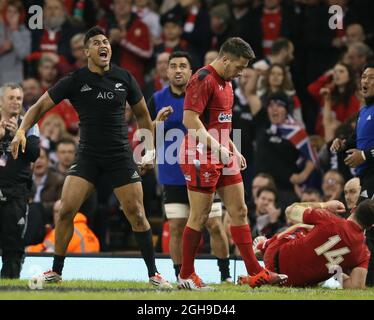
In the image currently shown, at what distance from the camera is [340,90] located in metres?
15.5

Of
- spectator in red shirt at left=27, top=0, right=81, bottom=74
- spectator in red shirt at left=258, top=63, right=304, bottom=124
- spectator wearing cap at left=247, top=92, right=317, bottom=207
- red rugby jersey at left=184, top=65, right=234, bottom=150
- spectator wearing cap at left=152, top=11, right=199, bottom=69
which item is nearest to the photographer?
red rugby jersey at left=184, top=65, right=234, bottom=150

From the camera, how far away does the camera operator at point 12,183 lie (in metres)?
11.8

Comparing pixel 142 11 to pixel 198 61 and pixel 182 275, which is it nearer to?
pixel 198 61

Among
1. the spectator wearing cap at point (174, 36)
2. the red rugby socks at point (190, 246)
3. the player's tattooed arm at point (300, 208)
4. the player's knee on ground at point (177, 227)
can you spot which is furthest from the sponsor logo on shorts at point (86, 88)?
the spectator wearing cap at point (174, 36)

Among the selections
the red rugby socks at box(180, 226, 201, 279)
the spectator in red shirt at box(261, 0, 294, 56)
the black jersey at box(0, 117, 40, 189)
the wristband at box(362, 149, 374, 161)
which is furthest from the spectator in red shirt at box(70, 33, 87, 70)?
the red rugby socks at box(180, 226, 201, 279)

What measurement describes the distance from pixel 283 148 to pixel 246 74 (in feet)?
4.09

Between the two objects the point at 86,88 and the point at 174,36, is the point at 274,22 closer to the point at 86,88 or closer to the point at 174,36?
the point at 174,36

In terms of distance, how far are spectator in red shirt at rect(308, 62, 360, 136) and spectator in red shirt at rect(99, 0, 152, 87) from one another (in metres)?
3.05

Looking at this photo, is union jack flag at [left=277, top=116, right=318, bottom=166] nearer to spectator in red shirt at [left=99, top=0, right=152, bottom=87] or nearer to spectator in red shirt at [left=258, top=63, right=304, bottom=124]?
spectator in red shirt at [left=258, top=63, right=304, bottom=124]

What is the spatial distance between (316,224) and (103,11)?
871cm

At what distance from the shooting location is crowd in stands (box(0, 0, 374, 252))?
1522 cm

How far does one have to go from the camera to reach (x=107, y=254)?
13328 mm

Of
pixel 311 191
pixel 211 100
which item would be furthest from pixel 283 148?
pixel 211 100

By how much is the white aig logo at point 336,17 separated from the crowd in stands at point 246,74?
0.42ft
